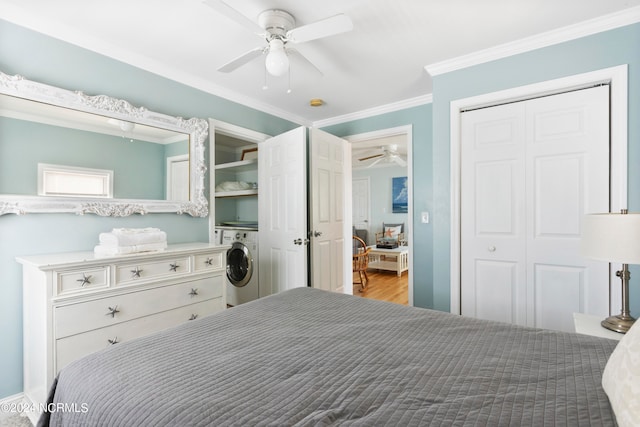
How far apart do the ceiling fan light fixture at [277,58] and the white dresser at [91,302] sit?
1404 millimetres

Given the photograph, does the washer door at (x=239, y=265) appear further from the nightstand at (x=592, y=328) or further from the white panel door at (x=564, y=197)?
the nightstand at (x=592, y=328)

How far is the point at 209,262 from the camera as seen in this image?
239 cm

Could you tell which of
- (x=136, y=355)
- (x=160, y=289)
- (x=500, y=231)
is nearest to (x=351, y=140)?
(x=500, y=231)

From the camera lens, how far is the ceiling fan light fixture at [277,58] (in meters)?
1.81

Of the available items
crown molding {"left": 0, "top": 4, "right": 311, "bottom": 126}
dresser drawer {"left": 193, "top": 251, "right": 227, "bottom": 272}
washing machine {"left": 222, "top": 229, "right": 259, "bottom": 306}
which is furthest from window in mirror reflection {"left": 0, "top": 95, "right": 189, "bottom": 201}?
washing machine {"left": 222, "top": 229, "right": 259, "bottom": 306}

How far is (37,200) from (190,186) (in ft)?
3.37

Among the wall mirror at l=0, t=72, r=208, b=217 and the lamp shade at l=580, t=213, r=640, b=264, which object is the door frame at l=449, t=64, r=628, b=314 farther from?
the wall mirror at l=0, t=72, r=208, b=217

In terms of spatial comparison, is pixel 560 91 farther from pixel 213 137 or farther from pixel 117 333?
pixel 117 333

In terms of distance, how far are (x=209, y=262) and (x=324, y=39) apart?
1.89 m

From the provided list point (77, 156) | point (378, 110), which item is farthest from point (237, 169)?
point (77, 156)

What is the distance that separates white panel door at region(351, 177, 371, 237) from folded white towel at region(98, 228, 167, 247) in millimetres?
6456

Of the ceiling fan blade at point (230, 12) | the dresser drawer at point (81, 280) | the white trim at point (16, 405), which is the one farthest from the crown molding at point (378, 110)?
the white trim at point (16, 405)

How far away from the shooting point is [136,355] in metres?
0.97

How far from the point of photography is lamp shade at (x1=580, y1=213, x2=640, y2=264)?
4.22 ft
